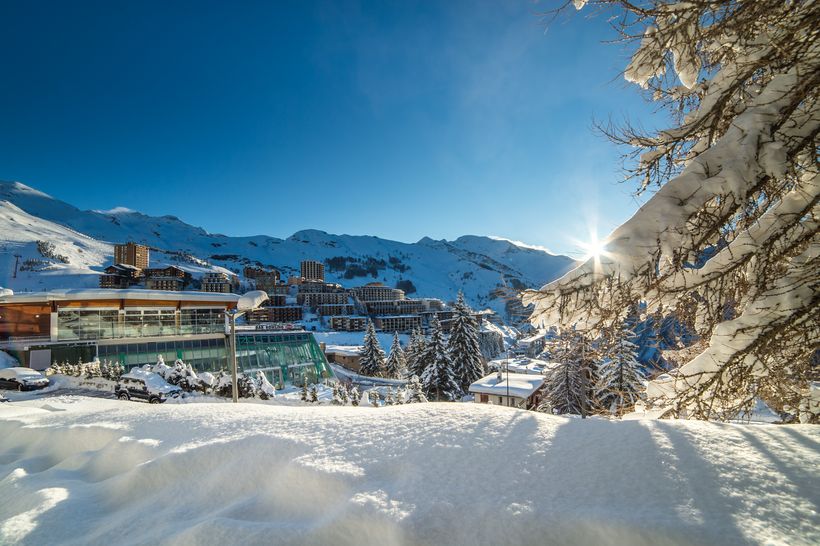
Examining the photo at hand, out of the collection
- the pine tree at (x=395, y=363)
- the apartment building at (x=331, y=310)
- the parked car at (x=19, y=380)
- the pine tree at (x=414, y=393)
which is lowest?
the pine tree at (x=395, y=363)

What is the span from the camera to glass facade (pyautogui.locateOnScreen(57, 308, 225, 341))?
1706 cm

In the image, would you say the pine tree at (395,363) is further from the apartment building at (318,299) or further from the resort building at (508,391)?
the apartment building at (318,299)

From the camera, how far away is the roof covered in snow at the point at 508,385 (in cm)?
2167

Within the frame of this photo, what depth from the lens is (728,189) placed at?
8.11ft

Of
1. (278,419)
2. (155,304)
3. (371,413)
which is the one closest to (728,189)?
(371,413)

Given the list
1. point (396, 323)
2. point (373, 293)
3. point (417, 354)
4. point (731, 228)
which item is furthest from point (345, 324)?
point (731, 228)

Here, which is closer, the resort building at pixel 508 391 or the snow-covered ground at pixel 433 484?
the snow-covered ground at pixel 433 484

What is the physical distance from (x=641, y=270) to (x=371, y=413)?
8.51 ft

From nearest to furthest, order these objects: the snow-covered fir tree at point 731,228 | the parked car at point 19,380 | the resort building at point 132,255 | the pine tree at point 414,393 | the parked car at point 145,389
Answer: the snow-covered fir tree at point 731,228 → the parked car at point 145,389 → the parked car at point 19,380 → the pine tree at point 414,393 → the resort building at point 132,255

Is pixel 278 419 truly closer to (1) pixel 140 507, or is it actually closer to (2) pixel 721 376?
(1) pixel 140 507

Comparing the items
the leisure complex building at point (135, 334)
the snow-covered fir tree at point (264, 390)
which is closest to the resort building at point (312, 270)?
the leisure complex building at point (135, 334)

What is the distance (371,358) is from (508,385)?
21811 mm

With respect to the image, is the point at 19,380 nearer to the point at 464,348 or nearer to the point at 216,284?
the point at 464,348

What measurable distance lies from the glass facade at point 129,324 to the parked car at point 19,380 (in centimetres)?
481
